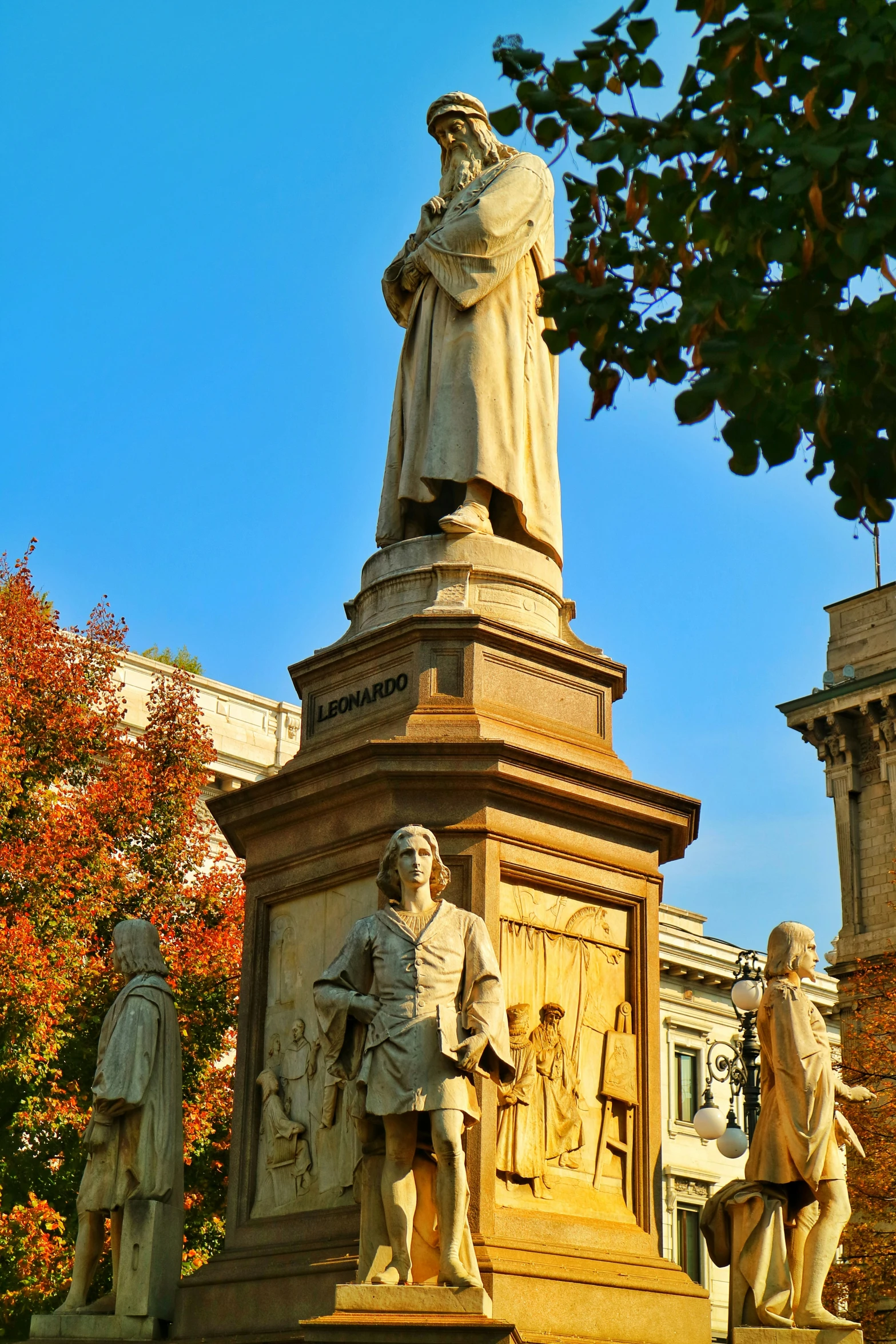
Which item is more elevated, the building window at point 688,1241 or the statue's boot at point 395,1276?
the building window at point 688,1241

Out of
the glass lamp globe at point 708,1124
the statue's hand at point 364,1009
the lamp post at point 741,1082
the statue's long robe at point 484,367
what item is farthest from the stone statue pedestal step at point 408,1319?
the glass lamp globe at point 708,1124

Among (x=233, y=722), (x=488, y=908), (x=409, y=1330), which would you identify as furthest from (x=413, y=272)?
(x=233, y=722)

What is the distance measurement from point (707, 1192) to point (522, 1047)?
35.9 meters

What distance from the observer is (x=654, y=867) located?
11.2 meters

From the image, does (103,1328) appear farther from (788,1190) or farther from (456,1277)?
(788,1190)

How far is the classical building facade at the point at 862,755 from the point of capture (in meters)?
44.1

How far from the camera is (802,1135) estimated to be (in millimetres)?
10008

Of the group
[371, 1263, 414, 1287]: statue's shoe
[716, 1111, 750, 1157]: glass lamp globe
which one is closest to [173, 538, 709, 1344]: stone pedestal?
[371, 1263, 414, 1287]: statue's shoe

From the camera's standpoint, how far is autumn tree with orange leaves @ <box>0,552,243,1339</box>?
2239 centimetres

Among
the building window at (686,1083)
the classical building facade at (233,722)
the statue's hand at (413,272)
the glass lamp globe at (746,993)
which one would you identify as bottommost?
the glass lamp globe at (746,993)

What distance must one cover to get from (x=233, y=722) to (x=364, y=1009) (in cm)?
3042

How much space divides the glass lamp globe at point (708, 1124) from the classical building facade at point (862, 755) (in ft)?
70.5

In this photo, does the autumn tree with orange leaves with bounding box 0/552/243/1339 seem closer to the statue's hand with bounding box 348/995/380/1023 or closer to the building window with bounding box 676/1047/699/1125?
the statue's hand with bounding box 348/995/380/1023

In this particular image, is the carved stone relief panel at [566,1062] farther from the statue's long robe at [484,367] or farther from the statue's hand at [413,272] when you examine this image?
the statue's hand at [413,272]
